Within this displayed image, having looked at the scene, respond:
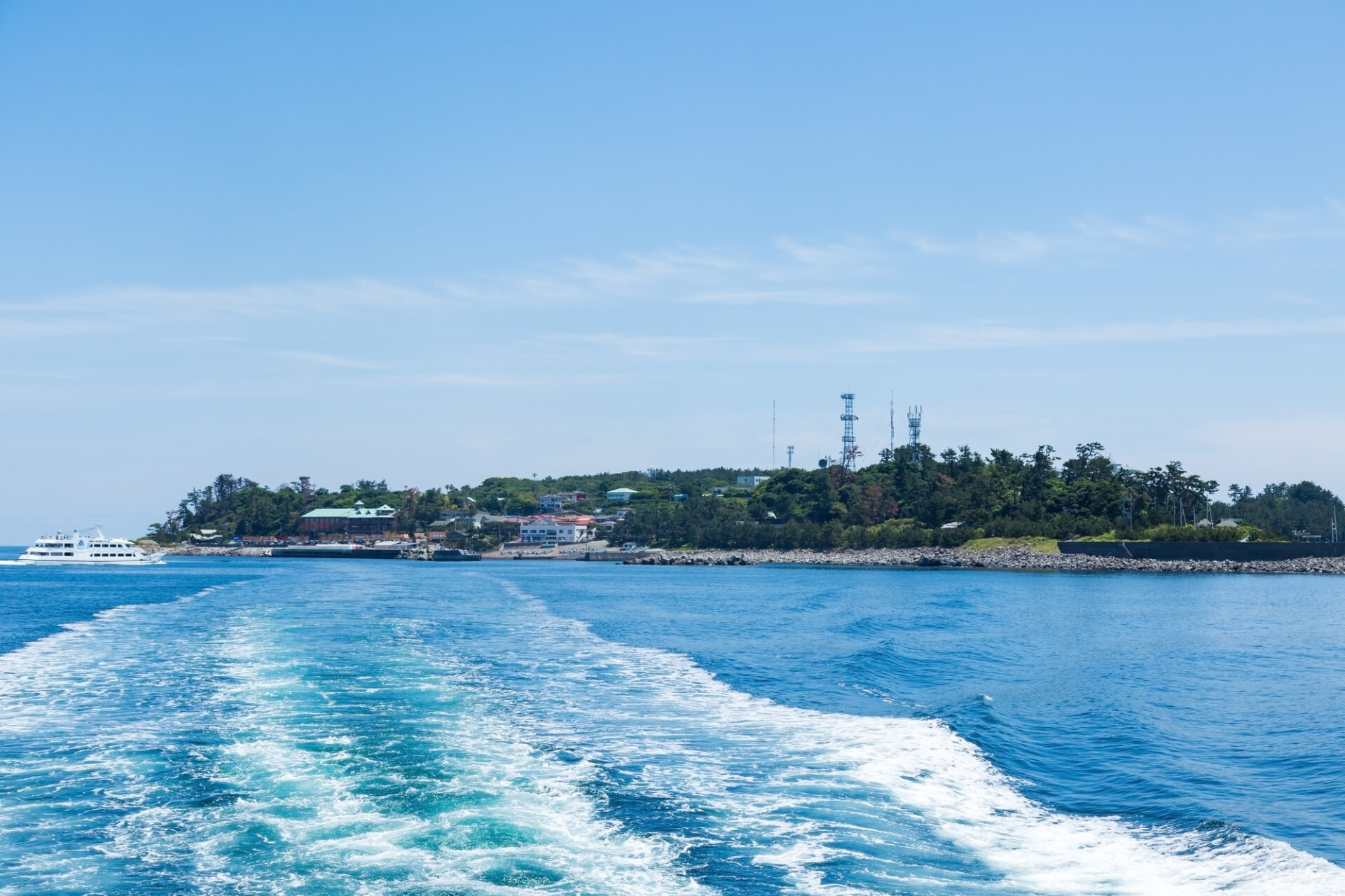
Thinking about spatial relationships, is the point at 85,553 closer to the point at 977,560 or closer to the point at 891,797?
the point at 977,560

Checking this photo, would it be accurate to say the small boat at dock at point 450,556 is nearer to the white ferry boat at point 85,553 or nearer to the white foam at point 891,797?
the white ferry boat at point 85,553

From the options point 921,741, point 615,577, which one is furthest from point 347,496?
point 921,741

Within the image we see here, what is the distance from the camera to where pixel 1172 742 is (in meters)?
18.9

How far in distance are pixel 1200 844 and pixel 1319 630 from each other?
107 feet

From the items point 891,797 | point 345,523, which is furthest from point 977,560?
point 345,523

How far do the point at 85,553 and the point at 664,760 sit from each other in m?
116

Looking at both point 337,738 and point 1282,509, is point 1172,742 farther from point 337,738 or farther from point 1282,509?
point 1282,509

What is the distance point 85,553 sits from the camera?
112438 mm

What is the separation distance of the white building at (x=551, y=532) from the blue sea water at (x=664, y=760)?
11765cm

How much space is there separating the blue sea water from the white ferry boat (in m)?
82.1

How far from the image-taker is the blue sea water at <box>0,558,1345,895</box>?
11625mm

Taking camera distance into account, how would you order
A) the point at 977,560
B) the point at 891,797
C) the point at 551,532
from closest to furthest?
the point at 891,797 → the point at 977,560 → the point at 551,532

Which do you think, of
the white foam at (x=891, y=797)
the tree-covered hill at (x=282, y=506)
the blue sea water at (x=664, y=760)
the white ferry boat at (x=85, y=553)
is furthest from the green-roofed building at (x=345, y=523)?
the white foam at (x=891, y=797)

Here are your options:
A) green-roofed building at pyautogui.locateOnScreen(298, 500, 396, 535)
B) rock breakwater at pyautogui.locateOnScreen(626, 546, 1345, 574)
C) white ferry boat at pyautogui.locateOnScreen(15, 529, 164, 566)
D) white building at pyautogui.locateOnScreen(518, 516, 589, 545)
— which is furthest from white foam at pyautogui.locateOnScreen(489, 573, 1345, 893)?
green-roofed building at pyautogui.locateOnScreen(298, 500, 396, 535)
